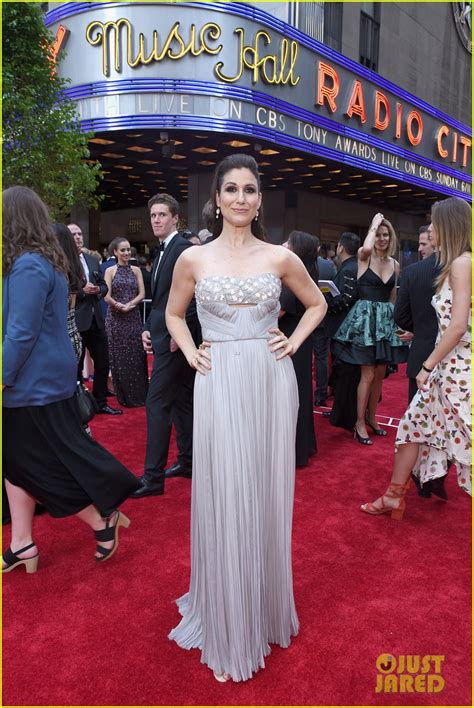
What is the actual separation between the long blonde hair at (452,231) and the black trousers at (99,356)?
12.0 ft

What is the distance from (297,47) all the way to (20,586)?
12115mm

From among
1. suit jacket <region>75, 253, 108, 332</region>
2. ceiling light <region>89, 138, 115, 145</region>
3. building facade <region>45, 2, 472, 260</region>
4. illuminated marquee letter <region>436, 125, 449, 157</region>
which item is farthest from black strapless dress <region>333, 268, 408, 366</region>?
illuminated marquee letter <region>436, 125, 449, 157</region>

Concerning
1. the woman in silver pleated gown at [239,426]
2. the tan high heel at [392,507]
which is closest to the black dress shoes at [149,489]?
the tan high heel at [392,507]

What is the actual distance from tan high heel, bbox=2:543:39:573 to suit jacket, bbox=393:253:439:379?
2540 millimetres

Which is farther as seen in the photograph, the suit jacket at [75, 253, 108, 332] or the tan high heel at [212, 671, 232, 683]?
the suit jacket at [75, 253, 108, 332]

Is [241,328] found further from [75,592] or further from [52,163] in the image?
[52,163]

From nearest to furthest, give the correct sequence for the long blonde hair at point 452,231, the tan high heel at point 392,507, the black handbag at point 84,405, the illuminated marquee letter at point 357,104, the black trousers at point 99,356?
the black handbag at point 84,405 → the long blonde hair at point 452,231 → the tan high heel at point 392,507 → the black trousers at point 99,356 → the illuminated marquee letter at point 357,104

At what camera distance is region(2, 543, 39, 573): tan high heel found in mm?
2701

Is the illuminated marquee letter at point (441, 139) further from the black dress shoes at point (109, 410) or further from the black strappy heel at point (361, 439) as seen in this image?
the black dress shoes at point (109, 410)

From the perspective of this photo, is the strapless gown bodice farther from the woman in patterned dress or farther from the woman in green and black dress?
the woman in green and black dress

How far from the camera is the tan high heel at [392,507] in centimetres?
329

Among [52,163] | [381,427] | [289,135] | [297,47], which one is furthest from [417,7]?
[381,427]

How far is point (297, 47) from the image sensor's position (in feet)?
37.9

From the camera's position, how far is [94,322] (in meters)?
5.45
